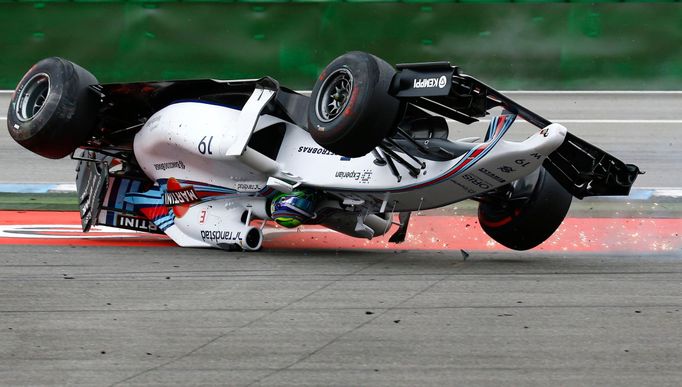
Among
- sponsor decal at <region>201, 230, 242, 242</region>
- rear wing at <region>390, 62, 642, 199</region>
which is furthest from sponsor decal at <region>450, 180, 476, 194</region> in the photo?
sponsor decal at <region>201, 230, 242, 242</region>

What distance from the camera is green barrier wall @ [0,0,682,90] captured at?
1448 cm

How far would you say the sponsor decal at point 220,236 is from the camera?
8773mm

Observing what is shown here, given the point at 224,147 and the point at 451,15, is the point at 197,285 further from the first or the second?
the point at 451,15

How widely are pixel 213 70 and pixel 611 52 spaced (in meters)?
4.97

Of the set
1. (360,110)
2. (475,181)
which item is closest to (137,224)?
(360,110)

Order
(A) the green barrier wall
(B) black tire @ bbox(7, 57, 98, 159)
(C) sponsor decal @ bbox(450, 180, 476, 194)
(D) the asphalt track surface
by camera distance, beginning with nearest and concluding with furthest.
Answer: (D) the asphalt track surface
(C) sponsor decal @ bbox(450, 180, 476, 194)
(B) black tire @ bbox(7, 57, 98, 159)
(A) the green barrier wall

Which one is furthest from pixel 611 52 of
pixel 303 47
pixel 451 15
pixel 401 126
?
pixel 401 126

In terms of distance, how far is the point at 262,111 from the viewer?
8.83m

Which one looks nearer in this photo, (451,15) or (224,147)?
(224,147)

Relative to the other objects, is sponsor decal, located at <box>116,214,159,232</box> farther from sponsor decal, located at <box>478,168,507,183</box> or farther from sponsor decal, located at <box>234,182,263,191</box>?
sponsor decal, located at <box>478,168,507,183</box>

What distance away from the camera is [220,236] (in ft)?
29.0

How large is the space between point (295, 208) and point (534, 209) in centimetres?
172

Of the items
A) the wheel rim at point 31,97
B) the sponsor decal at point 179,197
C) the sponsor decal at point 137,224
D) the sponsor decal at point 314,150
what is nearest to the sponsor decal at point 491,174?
the sponsor decal at point 314,150

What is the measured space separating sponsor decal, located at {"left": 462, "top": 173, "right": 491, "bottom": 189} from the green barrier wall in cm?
676
